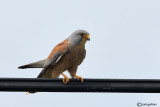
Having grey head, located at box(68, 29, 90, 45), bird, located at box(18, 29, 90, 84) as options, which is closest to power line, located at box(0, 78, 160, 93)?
bird, located at box(18, 29, 90, 84)

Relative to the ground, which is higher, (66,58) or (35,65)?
(66,58)

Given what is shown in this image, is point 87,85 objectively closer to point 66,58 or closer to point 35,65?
point 66,58

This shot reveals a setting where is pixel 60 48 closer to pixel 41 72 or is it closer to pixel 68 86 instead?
pixel 41 72

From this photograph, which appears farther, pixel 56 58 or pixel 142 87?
pixel 56 58

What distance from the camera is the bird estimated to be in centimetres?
808

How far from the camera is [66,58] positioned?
318 inches

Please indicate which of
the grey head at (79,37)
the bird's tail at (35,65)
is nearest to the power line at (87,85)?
the bird's tail at (35,65)

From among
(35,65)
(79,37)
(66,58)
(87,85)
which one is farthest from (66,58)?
(87,85)

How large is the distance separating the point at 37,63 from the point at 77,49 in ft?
3.12

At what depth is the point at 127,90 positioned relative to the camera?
5.20 m

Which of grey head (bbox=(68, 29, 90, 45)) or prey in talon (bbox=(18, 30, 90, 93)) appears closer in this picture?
prey in talon (bbox=(18, 30, 90, 93))

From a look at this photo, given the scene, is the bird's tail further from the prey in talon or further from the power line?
the power line

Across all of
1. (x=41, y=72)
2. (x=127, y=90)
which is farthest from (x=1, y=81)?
(x=41, y=72)

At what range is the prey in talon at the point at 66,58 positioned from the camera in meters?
8.08
